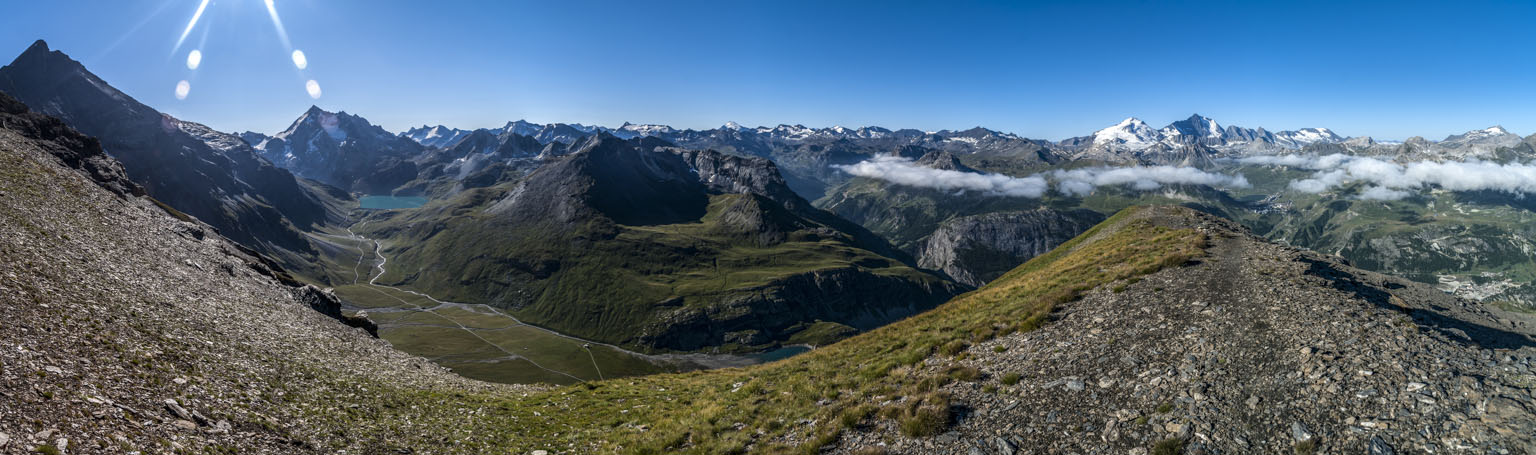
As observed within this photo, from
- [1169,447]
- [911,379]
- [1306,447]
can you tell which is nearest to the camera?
[1306,447]

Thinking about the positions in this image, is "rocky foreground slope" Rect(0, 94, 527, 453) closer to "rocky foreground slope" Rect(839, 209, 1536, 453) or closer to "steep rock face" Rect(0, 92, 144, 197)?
"steep rock face" Rect(0, 92, 144, 197)

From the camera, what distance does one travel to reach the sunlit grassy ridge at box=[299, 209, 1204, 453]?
21.0m

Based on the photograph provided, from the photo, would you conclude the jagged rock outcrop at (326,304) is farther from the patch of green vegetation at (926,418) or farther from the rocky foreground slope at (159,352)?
the patch of green vegetation at (926,418)

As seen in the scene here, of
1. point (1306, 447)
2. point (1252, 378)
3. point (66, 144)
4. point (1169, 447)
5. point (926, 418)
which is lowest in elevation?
point (926, 418)

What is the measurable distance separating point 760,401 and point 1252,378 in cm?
1802

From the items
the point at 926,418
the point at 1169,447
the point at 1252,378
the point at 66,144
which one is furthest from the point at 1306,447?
the point at 66,144

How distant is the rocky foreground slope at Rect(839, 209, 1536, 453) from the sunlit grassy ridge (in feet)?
5.40

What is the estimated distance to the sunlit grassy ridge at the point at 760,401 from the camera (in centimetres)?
2105

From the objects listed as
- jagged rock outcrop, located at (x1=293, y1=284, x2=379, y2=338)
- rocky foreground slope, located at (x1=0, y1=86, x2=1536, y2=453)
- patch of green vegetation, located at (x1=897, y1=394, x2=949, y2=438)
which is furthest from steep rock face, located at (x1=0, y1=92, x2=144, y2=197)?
patch of green vegetation, located at (x1=897, y1=394, x2=949, y2=438)

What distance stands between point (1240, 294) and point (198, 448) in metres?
40.6

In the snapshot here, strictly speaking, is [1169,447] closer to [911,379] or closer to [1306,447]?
[1306,447]

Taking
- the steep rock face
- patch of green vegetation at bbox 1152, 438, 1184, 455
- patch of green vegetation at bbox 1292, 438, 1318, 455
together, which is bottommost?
patch of green vegetation at bbox 1152, 438, 1184, 455

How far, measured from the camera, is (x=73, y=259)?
111ft

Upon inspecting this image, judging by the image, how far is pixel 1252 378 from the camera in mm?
16797
